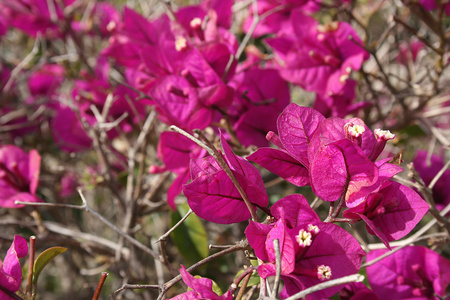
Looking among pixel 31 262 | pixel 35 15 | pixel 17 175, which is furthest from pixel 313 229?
pixel 35 15

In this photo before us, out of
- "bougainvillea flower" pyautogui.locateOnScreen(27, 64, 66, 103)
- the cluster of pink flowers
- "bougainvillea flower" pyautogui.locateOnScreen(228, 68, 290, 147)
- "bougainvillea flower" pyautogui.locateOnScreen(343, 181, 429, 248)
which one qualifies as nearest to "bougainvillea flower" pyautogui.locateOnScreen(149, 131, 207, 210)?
the cluster of pink flowers

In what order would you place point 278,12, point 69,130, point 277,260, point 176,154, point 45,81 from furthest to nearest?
point 45,81
point 69,130
point 278,12
point 176,154
point 277,260

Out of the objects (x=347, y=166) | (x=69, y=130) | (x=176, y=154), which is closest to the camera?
(x=347, y=166)

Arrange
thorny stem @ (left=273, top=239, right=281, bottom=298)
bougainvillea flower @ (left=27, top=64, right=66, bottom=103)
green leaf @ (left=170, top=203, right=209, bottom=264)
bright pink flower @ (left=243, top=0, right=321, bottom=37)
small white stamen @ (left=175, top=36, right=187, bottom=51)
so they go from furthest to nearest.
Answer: bougainvillea flower @ (left=27, top=64, right=66, bottom=103), bright pink flower @ (left=243, top=0, right=321, bottom=37), green leaf @ (left=170, top=203, right=209, bottom=264), small white stamen @ (left=175, top=36, right=187, bottom=51), thorny stem @ (left=273, top=239, right=281, bottom=298)

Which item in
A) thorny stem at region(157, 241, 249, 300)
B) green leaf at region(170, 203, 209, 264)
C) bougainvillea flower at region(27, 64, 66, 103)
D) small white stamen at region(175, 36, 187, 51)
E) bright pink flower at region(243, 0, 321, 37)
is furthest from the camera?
bougainvillea flower at region(27, 64, 66, 103)

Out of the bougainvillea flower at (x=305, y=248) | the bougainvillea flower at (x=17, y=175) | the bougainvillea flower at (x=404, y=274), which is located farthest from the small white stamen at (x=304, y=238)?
the bougainvillea flower at (x=17, y=175)

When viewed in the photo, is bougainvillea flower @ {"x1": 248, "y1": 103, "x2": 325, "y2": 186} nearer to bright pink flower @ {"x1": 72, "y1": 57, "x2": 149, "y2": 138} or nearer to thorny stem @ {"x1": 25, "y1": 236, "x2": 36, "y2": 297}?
thorny stem @ {"x1": 25, "y1": 236, "x2": 36, "y2": 297}

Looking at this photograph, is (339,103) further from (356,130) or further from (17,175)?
(17,175)

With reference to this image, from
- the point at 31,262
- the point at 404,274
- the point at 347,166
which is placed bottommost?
the point at 404,274
